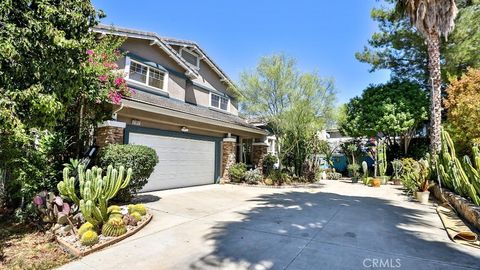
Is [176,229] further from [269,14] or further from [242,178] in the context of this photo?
[269,14]

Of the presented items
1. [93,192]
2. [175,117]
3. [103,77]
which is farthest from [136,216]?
[175,117]

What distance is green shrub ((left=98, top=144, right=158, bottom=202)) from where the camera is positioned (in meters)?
7.98

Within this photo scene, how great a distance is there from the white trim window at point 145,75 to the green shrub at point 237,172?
18.7ft

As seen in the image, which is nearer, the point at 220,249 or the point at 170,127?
the point at 220,249

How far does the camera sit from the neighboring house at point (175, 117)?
33.8ft

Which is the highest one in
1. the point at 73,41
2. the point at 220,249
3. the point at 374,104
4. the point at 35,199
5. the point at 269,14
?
the point at 269,14

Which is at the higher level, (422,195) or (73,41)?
(73,41)

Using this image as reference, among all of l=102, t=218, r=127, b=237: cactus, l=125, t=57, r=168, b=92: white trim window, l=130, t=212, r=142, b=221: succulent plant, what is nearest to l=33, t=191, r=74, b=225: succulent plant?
l=102, t=218, r=127, b=237: cactus

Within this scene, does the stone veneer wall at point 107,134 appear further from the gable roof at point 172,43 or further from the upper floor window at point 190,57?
the upper floor window at point 190,57

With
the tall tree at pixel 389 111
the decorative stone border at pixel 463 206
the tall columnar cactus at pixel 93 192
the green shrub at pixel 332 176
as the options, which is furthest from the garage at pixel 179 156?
the tall tree at pixel 389 111

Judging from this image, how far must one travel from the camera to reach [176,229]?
617 centimetres

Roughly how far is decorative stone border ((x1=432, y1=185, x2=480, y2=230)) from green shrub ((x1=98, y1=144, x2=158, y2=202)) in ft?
29.6

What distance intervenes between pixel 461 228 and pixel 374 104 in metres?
14.2

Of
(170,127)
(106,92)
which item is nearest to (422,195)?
(170,127)
